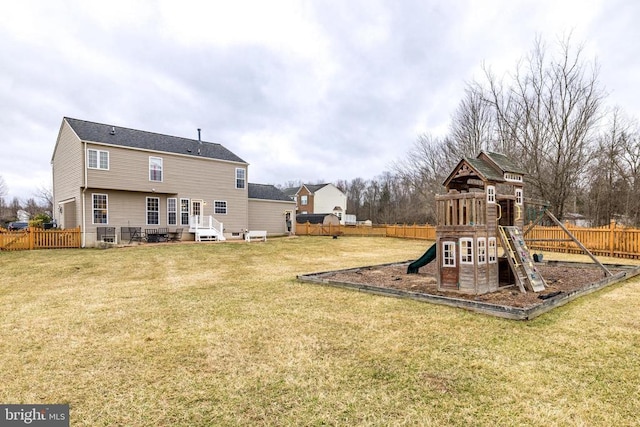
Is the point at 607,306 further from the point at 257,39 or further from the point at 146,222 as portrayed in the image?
the point at 146,222

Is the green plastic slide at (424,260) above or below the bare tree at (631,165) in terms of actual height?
below

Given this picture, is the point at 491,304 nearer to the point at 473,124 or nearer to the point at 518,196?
the point at 518,196

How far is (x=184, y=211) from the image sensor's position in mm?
24438

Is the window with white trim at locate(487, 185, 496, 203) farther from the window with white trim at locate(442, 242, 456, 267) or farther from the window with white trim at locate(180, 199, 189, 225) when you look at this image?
the window with white trim at locate(180, 199, 189, 225)

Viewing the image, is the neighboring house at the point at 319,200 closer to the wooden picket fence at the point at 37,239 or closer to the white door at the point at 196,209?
the white door at the point at 196,209

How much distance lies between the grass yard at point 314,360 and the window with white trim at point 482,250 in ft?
6.13

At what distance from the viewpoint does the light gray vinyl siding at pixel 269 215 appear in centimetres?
2994

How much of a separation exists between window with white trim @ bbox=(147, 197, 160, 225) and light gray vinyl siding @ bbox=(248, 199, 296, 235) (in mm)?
8151

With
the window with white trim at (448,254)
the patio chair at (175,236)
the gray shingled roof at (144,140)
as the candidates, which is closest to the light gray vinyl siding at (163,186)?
the gray shingled roof at (144,140)

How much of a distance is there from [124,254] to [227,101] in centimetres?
1843

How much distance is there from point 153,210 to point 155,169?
288cm

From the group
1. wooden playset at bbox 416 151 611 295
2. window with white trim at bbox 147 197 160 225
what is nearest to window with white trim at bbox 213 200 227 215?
window with white trim at bbox 147 197 160 225

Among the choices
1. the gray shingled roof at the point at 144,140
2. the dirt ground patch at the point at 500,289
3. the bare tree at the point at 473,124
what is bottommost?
the dirt ground patch at the point at 500,289

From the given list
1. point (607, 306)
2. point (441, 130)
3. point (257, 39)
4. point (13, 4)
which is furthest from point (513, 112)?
point (13, 4)
